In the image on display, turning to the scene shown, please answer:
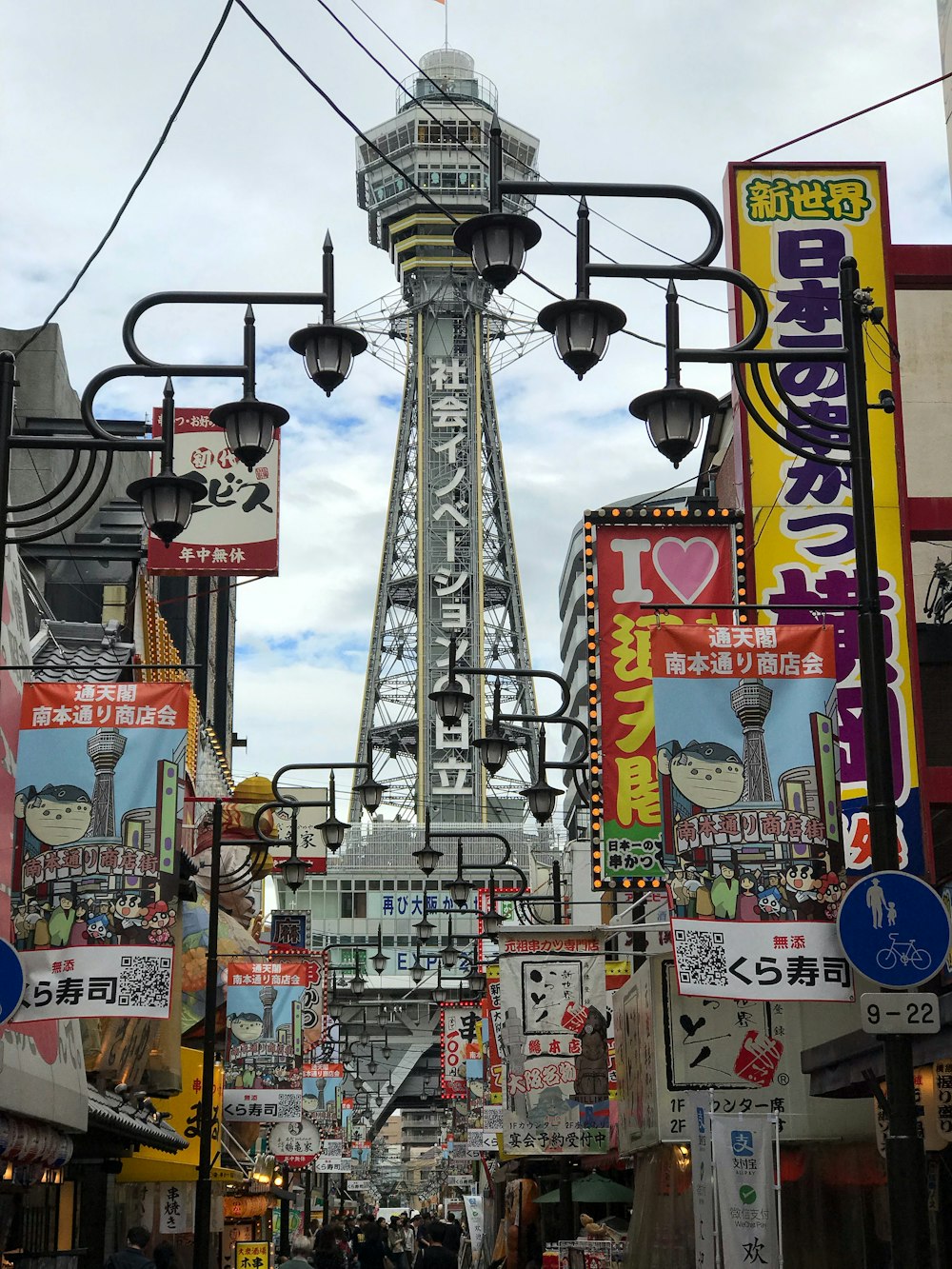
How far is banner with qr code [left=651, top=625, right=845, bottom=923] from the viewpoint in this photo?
1173 centimetres

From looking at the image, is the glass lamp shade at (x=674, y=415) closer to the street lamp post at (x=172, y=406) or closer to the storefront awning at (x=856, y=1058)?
the street lamp post at (x=172, y=406)

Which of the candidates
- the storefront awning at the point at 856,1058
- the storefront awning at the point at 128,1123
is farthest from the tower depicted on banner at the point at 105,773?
the storefront awning at the point at 128,1123

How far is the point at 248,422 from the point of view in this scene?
1226cm

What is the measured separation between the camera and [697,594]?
18.2 metres

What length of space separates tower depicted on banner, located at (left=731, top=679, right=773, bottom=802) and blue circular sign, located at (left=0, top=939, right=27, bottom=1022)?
17.5 feet

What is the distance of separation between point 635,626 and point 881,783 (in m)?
7.71

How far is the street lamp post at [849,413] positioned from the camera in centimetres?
950

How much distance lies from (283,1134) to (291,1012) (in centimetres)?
740

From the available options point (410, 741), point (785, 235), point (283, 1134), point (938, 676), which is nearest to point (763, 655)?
point (785, 235)

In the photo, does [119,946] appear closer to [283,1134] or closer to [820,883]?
[820,883]

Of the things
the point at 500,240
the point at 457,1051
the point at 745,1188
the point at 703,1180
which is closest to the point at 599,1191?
the point at 703,1180

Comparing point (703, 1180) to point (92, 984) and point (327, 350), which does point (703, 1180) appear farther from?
point (327, 350)

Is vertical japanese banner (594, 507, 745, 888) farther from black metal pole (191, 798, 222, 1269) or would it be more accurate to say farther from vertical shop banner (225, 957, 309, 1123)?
vertical shop banner (225, 957, 309, 1123)

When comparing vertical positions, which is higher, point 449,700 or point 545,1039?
point 449,700
